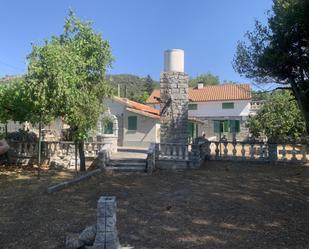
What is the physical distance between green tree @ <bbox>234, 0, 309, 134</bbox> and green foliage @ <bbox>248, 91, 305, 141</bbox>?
12.2 metres

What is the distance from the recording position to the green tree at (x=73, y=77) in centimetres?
1064

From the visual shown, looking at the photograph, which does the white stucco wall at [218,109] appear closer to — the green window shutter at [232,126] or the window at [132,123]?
the green window shutter at [232,126]

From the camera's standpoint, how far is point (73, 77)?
1101 centimetres

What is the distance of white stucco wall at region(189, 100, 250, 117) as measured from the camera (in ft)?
124

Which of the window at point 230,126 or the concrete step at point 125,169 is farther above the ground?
the window at point 230,126

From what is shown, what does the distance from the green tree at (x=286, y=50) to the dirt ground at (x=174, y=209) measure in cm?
324

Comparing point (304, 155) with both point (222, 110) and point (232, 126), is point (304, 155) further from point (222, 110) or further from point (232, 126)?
point (222, 110)

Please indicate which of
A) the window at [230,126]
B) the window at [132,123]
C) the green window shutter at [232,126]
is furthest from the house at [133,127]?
the green window shutter at [232,126]

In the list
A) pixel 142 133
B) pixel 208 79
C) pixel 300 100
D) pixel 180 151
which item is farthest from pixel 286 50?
pixel 208 79

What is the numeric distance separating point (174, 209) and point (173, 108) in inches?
335

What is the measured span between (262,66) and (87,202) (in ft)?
26.1

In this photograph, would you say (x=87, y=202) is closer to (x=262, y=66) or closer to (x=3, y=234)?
(x=3, y=234)

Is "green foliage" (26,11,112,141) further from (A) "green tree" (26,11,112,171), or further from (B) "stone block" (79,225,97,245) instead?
(B) "stone block" (79,225,97,245)

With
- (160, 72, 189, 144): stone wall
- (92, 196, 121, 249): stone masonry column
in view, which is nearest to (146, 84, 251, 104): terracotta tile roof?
(160, 72, 189, 144): stone wall
